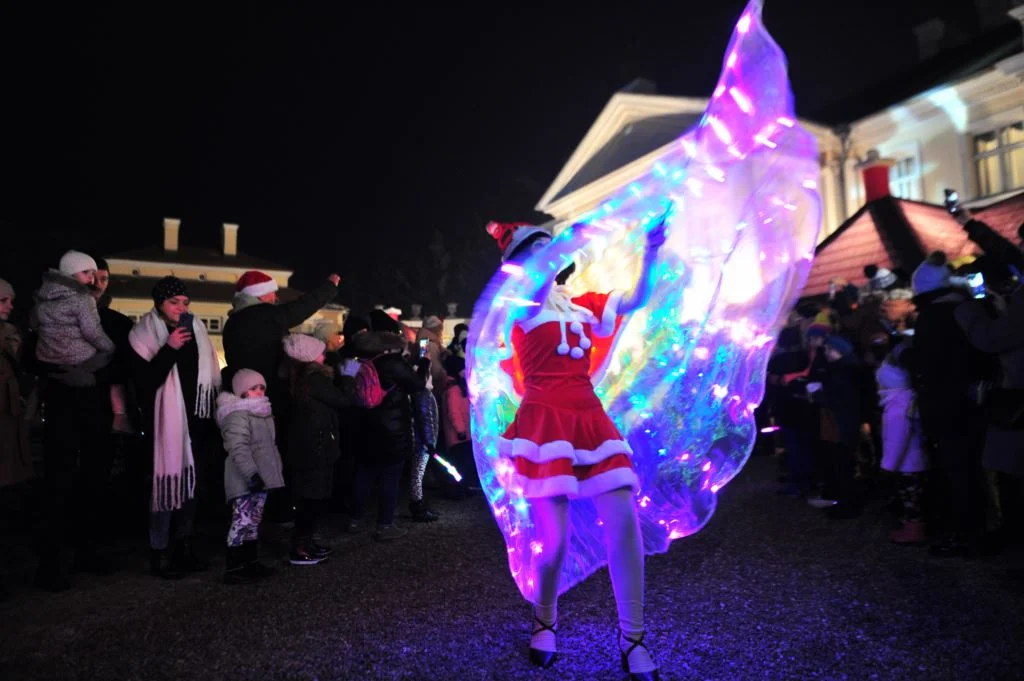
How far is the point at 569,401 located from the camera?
10.6 ft

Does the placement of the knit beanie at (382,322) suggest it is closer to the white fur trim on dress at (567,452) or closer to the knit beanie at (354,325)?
the knit beanie at (354,325)

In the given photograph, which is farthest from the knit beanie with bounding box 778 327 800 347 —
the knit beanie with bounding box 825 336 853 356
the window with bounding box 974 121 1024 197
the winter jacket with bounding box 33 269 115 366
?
the window with bounding box 974 121 1024 197

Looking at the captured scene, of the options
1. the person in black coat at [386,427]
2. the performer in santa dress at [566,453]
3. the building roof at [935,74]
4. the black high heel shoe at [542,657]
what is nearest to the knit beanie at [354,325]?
the person in black coat at [386,427]

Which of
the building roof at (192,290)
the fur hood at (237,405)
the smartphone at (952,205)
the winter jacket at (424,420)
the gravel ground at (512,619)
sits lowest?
the gravel ground at (512,619)

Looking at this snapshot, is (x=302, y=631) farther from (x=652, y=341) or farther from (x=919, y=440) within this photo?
(x=919, y=440)

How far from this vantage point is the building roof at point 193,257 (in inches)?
1704

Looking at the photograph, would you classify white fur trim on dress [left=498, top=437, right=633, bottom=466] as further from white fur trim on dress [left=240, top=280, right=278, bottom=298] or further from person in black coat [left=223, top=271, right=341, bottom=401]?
white fur trim on dress [left=240, top=280, right=278, bottom=298]

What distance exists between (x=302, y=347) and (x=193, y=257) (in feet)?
147

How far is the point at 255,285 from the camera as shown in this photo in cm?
535

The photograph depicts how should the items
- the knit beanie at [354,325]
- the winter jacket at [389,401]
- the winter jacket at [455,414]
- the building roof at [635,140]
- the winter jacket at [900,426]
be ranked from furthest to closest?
the building roof at [635,140], the winter jacket at [455,414], the knit beanie at [354,325], the winter jacket at [389,401], the winter jacket at [900,426]

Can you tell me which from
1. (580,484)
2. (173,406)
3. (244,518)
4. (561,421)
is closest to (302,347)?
(173,406)

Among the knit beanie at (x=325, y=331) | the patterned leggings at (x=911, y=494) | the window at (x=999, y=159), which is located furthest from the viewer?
the window at (x=999, y=159)

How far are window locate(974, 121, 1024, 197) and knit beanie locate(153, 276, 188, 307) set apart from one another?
55.3 ft

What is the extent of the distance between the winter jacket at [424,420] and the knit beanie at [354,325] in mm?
887
